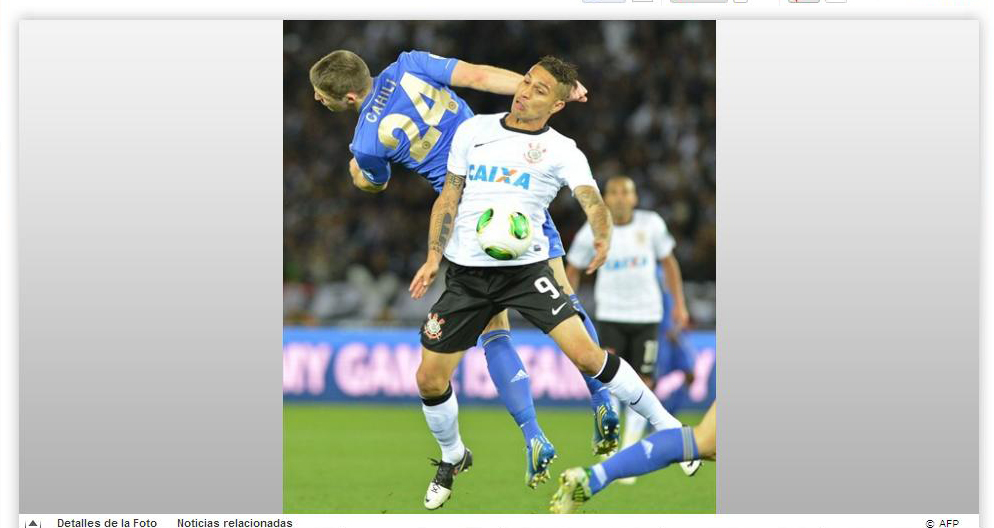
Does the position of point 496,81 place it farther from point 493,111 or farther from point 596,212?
point 493,111

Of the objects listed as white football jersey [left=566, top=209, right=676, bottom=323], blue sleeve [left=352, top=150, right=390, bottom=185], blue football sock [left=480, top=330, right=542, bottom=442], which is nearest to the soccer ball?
blue football sock [left=480, top=330, right=542, bottom=442]

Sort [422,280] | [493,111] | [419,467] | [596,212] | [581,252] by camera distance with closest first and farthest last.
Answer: [422,280], [596,212], [419,467], [581,252], [493,111]

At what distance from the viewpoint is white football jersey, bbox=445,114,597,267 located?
23.3ft

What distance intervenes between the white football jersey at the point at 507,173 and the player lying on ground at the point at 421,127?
0.29 metres

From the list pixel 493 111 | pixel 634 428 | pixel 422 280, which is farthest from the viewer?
pixel 493 111

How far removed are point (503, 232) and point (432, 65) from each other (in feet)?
3.99

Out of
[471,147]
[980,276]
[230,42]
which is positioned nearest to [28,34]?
[230,42]

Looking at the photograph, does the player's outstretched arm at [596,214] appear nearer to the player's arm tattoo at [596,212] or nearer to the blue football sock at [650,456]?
the player's arm tattoo at [596,212]

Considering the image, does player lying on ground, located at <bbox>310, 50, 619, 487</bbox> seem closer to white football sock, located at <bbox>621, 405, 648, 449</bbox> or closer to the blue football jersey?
the blue football jersey

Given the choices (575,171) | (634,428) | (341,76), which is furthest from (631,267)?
(341,76)

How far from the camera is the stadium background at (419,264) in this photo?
962 cm

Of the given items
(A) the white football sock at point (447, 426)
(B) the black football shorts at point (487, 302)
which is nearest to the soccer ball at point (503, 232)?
(B) the black football shorts at point (487, 302)

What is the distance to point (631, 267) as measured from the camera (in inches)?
409

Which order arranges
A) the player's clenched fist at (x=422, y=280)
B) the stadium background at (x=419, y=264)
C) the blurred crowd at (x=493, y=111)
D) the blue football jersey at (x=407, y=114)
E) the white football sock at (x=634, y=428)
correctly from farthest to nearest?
1. the blurred crowd at (x=493, y=111)
2. the white football sock at (x=634, y=428)
3. the stadium background at (x=419, y=264)
4. the blue football jersey at (x=407, y=114)
5. the player's clenched fist at (x=422, y=280)
